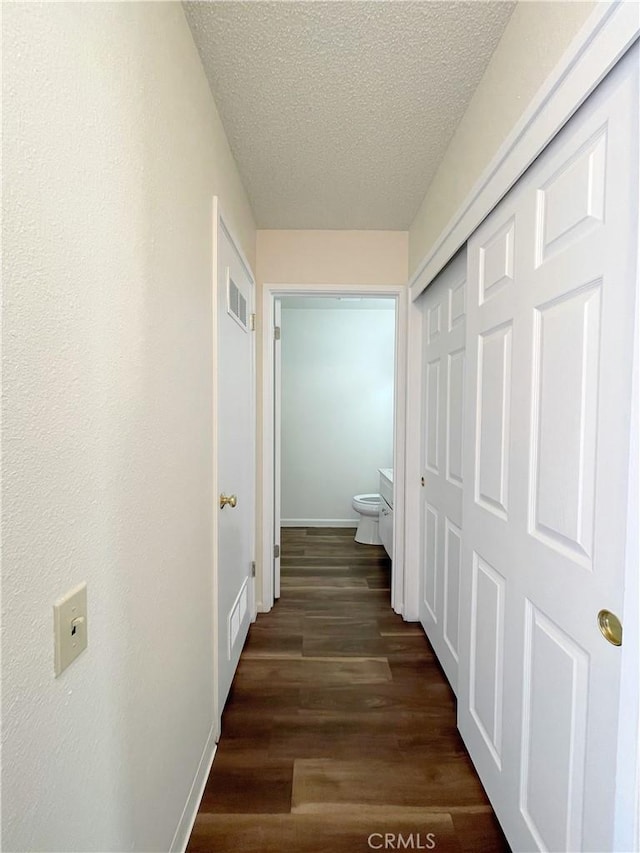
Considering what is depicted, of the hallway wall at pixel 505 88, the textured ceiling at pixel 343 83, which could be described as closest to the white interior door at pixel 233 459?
the textured ceiling at pixel 343 83

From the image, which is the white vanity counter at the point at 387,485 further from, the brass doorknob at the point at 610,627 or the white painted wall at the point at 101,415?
the brass doorknob at the point at 610,627

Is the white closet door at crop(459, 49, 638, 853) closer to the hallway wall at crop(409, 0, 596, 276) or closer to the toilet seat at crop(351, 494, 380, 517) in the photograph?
the hallway wall at crop(409, 0, 596, 276)

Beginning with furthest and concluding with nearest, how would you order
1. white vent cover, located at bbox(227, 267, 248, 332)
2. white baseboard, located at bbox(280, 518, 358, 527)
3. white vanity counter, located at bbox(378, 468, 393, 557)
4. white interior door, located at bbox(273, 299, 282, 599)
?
white baseboard, located at bbox(280, 518, 358, 527), white vanity counter, located at bbox(378, 468, 393, 557), white interior door, located at bbox(273, 299, 282, 599), white vent cover, located at bbox(227, 267, 248, 332)

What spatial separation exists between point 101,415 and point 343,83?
1382 millimetres

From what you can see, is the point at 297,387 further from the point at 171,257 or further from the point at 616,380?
the point at 616,380

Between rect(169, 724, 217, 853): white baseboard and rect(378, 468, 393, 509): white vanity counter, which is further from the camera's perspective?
rect(378, 468, 393, 509): white vanity counter

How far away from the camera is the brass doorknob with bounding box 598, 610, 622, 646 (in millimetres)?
735

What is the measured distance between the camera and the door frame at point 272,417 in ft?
7.94

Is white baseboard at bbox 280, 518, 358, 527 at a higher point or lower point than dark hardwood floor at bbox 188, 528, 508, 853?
higher

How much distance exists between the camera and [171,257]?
105 cm

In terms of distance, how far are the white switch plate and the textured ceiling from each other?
152cm

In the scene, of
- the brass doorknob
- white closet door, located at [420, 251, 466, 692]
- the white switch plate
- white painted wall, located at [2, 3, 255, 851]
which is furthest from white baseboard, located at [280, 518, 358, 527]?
the white switch plate

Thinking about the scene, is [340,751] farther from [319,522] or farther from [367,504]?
[319,522]

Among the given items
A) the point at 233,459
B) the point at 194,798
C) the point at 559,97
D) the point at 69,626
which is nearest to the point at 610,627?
the point at 69,626
